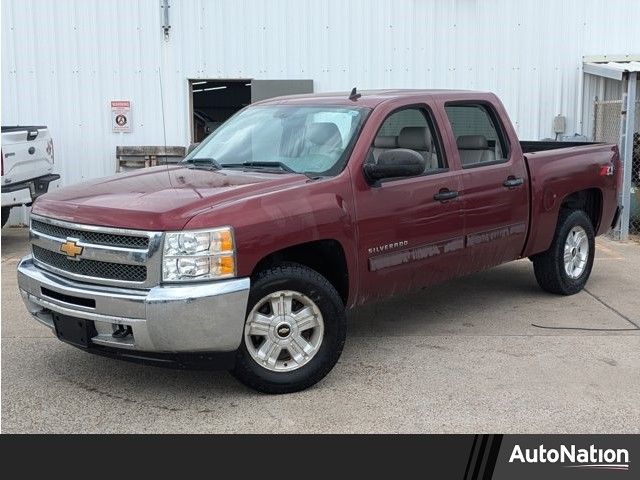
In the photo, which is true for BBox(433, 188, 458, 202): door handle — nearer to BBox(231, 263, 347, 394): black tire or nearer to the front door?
the front door

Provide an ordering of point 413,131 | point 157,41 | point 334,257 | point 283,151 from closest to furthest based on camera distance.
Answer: point 334,257 → point 283,151 → point 413,131 → point 157,41

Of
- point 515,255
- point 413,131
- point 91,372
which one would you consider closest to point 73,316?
point 91,372

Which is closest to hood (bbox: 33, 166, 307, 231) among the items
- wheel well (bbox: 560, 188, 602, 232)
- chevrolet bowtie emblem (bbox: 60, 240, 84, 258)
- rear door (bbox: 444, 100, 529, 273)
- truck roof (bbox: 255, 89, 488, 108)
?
chevrolet bowtie emblem (bbox: 60, 240, 84, 258)

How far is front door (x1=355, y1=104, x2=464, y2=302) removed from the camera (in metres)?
4.95

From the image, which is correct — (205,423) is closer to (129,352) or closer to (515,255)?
(129,352)

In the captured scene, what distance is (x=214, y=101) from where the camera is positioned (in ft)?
41.3

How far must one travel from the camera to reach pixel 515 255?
20.8ft

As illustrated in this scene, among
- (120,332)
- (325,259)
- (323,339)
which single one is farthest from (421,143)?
(120,332)

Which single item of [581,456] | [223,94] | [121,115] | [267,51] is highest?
[267,51]

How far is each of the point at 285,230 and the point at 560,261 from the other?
3479 mm

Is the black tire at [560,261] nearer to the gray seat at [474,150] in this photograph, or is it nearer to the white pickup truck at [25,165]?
the gray seat at [474,150]

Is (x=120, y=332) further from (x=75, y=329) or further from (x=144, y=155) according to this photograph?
(x=144, y=155)

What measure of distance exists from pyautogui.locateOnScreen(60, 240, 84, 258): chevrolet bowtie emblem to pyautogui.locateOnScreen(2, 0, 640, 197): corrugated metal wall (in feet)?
24.3

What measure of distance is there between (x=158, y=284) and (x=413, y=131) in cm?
247
